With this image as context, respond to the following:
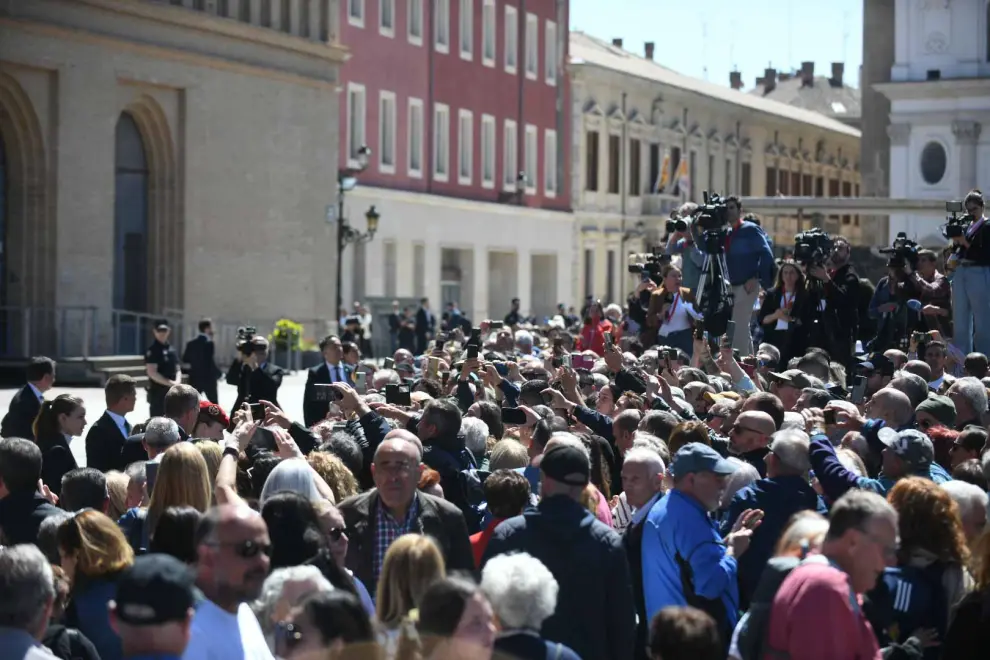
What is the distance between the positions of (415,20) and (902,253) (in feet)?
119

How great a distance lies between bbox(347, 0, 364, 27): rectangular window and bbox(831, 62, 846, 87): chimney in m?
68.5

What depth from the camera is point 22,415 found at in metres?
14.8

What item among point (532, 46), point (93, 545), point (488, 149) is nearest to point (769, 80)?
point (532, 46)

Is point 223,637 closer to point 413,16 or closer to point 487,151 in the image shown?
point 413,16

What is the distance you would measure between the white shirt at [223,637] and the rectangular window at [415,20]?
156 feet

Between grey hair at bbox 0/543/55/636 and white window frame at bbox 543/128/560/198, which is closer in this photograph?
grey hair at bbox 0/543/55/636

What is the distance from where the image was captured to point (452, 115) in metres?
55.9

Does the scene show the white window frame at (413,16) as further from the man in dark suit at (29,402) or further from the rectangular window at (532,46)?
the man in dark suit at (29,402)

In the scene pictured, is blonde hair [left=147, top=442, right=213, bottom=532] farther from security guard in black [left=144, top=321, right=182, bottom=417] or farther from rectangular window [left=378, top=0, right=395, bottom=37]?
rectangular window [left=378, top=0, right=395, bottom=37]

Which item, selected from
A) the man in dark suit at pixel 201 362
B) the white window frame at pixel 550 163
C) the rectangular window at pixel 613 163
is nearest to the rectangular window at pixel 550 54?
the white window frame at pixel 550 163

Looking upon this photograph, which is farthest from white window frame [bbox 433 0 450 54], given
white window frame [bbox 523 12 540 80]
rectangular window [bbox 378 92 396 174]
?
white window frame [bbox 523 12 540 80]

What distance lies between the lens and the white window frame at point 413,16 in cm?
5303

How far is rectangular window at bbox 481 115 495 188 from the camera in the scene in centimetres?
5800

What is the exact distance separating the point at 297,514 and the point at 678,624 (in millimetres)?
2148
